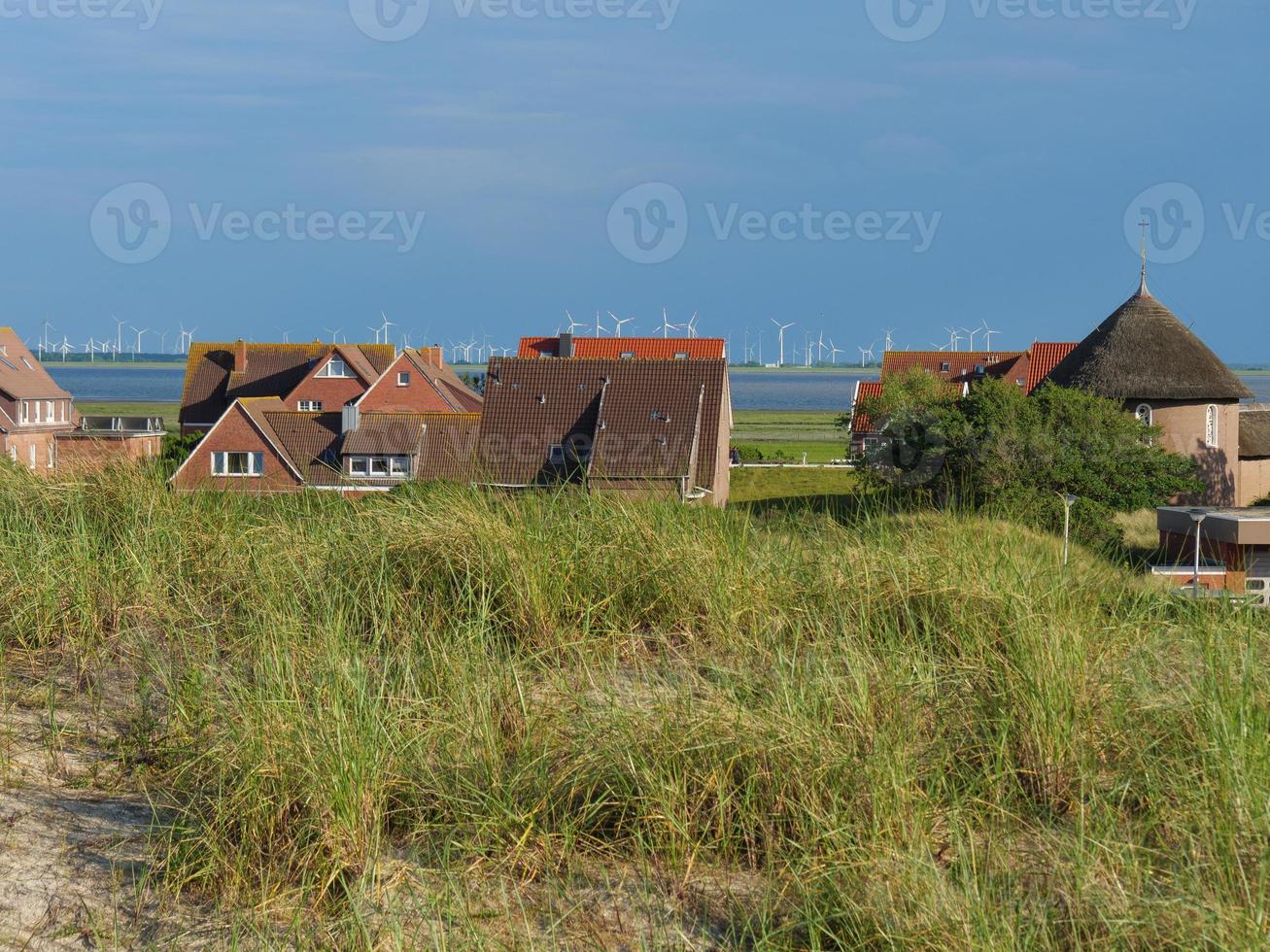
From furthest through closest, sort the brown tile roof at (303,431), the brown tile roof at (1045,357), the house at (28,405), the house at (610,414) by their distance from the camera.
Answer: the brown tile roof at (1045,357) → the house at (28,405) → the brown tile roof at (303,431) → the house at (610,414)

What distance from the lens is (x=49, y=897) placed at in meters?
3.41

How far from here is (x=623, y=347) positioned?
221 ft

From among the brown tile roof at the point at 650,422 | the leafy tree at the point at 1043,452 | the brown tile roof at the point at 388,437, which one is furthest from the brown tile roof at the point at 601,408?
the leafy tree at the point at 1043,452

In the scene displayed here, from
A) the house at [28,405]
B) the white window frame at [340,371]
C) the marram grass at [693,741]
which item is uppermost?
the white window frame at [340,371]

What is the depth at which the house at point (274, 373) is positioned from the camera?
5378 centimetres

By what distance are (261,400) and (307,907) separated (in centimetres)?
4579

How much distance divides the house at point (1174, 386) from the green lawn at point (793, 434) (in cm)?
2564

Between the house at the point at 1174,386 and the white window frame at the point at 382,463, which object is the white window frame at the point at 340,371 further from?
the house at the point at 1174,386

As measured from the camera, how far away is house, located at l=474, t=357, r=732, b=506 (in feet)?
109

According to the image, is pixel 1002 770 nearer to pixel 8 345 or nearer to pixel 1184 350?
pixel 1184 350

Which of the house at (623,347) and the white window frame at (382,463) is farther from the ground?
the house at (623,347)

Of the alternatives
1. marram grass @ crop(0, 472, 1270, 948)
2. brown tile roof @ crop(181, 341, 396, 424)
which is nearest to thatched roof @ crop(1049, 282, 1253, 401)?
brown tile roof @ crop(181, 341, 396, 424)

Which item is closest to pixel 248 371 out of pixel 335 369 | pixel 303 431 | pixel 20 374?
pixel 335 369

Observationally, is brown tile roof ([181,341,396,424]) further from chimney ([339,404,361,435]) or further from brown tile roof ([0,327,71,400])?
chimney ([339,404,361,435])
